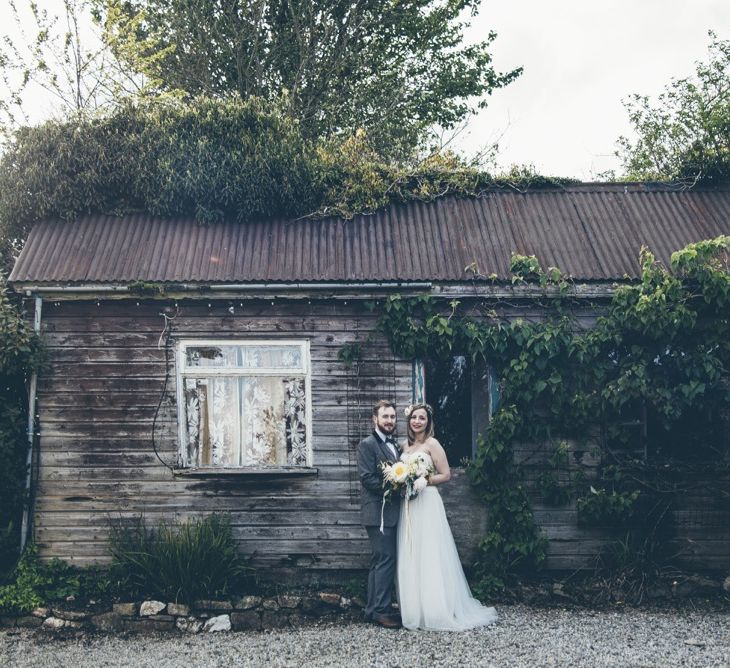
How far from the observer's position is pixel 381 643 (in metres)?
7.00

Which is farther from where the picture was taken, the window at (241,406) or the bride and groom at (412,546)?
the window at (241,406)

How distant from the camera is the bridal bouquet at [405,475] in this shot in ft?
23.9

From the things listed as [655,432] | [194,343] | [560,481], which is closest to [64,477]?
[194,343]

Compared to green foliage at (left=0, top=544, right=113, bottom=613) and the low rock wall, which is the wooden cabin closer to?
green foliage at (left=0, top=544, right=113, bottom=613)

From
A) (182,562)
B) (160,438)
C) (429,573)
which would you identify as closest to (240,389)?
(160,438)

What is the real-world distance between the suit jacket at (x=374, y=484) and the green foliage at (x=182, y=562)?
1843 millimetres

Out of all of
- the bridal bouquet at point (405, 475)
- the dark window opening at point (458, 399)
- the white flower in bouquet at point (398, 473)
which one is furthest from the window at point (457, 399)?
the white flower in bouquet at point (398, 473)

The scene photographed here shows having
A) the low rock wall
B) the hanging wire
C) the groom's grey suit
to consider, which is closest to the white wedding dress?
the groom's grey suit

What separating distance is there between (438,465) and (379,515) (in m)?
0.76

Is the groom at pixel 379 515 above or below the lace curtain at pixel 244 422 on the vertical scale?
below

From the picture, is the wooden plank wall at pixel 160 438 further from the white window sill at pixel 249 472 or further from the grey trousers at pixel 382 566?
the grey trousers at pixel 382 566

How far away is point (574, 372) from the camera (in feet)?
29.1

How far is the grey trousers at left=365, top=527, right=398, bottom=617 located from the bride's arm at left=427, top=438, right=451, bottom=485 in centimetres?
63

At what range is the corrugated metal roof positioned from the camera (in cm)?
882
